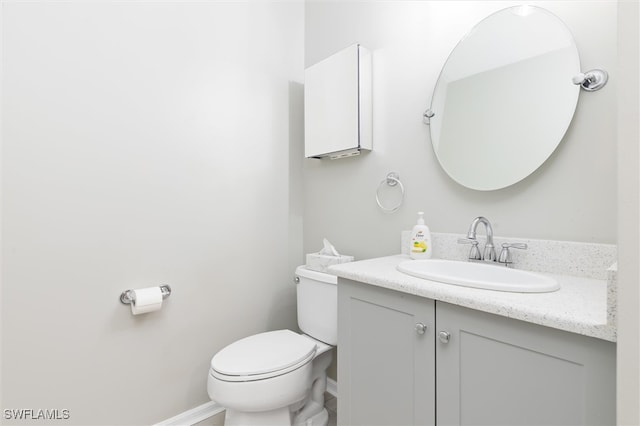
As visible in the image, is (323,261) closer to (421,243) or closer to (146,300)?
(421,243)

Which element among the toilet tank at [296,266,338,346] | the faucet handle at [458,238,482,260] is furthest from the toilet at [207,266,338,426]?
the faucet handle at [458,238,482,260]

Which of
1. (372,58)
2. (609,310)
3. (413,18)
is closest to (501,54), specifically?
(413,18)

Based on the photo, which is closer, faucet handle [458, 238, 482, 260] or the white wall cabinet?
faucet handle [458, 238, 482, 260]

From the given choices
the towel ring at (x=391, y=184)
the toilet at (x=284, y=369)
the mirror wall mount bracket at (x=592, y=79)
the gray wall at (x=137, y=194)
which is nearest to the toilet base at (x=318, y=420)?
the toilet at (x=284, y=369)

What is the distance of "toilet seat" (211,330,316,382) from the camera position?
1234 mm

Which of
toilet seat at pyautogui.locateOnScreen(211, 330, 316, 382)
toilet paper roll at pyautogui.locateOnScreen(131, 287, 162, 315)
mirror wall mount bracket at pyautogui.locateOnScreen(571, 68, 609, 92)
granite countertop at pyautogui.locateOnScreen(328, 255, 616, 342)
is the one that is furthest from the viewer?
toilet paper roll at pyautogui.locateOnScreen(131, 287, 162, 315)

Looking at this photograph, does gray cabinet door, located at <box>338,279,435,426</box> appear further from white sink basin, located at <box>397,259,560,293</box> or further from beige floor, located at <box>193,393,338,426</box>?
beige floor, located at <box>193,393,338,426</box>

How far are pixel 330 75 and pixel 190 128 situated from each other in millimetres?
778

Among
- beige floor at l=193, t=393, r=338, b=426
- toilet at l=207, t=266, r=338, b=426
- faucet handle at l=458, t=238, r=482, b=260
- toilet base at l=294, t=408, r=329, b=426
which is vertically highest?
faucet handle at l=458, t=238, r=482, b=260

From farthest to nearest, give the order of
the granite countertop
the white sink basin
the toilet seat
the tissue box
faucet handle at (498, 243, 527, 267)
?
the tissue box, the toilet seat, faucet handle at (498, 243, 527, 267), the white sink basin, the granite countertop

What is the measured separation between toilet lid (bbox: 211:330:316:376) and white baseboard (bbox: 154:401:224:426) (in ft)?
1.49

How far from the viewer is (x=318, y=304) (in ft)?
5.16

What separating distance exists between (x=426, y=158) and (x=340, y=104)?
54 centimetres

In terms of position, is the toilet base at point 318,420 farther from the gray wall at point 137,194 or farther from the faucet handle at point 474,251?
the faucet handle at point 474,251
